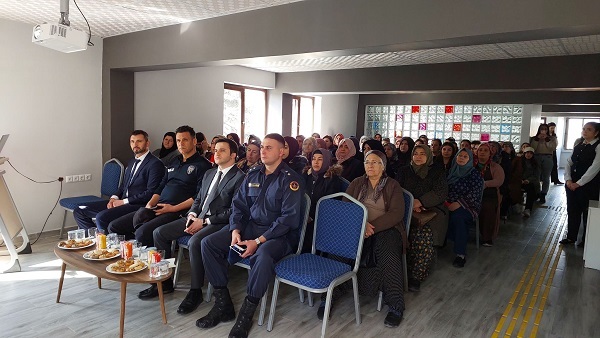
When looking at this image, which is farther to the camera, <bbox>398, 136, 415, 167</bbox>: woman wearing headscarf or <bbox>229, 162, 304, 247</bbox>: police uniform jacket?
<bbox>398, 136, 415, 167</bbox>: woman wearing headscarf

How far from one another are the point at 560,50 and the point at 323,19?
369cm

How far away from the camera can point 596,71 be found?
5520 mm

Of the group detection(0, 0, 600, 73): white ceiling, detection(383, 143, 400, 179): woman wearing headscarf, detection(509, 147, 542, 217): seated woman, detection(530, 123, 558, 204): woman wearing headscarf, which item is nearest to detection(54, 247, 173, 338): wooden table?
detection(0, 0, 600, 73): white ceiling

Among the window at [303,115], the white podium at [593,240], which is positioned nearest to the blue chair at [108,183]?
the window at [303,115]

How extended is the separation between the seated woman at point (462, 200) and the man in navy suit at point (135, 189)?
307 cm

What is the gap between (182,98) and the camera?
252 inches

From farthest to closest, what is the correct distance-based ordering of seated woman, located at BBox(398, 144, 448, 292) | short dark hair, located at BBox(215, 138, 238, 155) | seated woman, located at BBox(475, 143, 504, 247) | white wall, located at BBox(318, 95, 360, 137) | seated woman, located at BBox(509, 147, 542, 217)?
white wall, located at BBox(318, 95, 360, 137) → seated woman, located at BBox(509, 147, 542, 217) → seated woman, located at BBox(475, 143, 504, 247) → seated woman, located at BBox(398, 144, 448, 292) → short dark hair, located at BBox(215, 138, 238, 155)

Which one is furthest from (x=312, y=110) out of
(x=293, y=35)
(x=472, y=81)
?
(x=293, y=35)

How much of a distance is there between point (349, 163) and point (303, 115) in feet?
17.7

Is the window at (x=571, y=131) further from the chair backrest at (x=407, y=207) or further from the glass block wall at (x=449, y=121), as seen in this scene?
the chair backrest at (x=407, y=207)

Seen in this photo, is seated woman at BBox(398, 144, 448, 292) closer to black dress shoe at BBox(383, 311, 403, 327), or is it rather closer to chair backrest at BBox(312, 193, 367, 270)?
black dress shoe at BBox(383, 311, 403, 327)

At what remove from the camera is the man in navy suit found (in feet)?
13.5

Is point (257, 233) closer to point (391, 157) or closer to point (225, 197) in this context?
point (225, 197)

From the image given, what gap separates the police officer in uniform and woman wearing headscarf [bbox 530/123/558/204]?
7.37m
